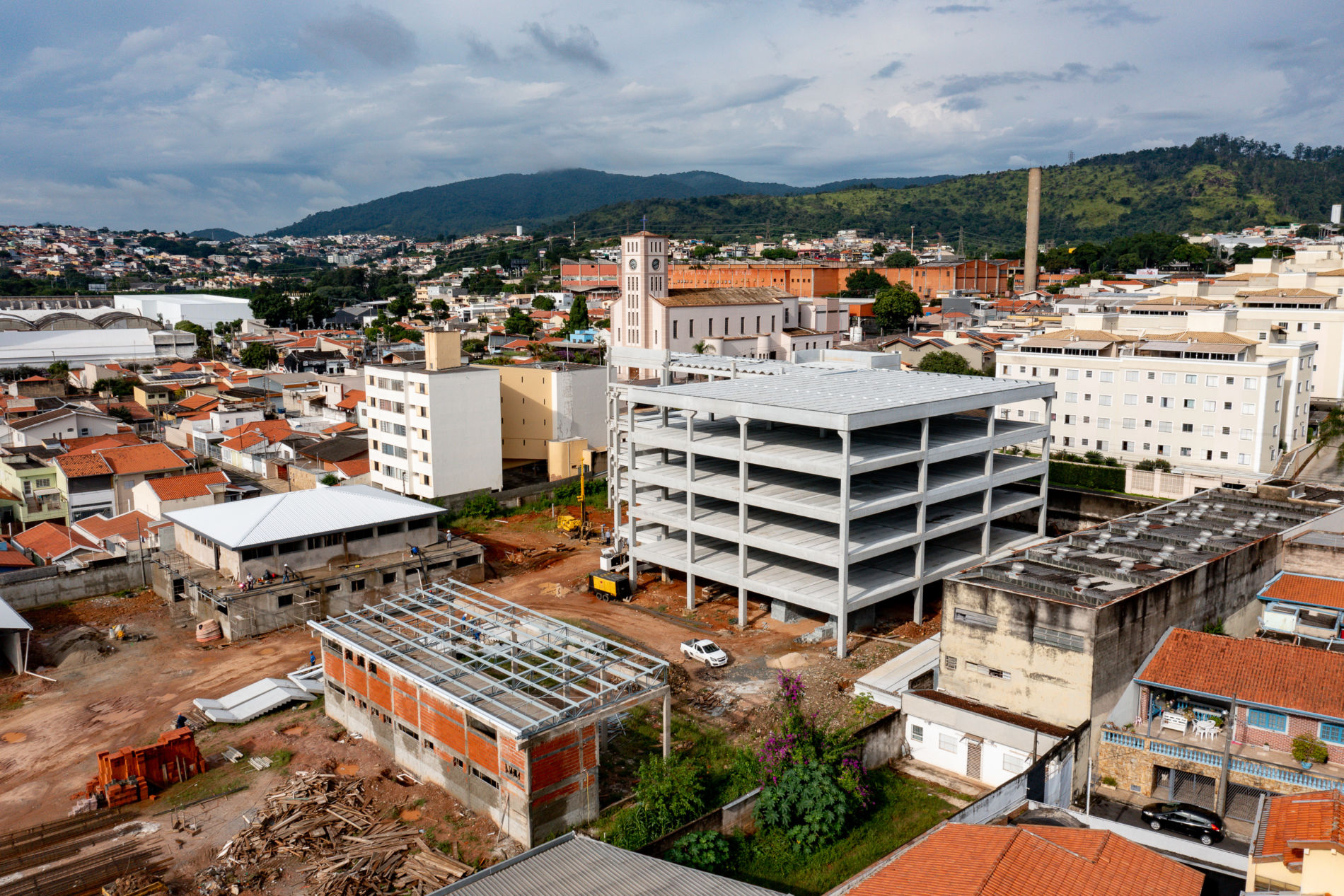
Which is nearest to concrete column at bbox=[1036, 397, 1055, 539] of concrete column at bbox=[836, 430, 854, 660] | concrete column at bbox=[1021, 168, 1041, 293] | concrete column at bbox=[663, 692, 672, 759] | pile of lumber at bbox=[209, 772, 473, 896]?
concrete column at bbox=[836, 430, 854, 660]

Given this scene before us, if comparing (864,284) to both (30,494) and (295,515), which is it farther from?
(30,494)

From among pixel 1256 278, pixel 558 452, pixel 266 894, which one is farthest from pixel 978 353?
pixel 266 894

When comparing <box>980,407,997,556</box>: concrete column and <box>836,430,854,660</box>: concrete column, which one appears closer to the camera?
<box>836,430,854,660</box>: concrete column

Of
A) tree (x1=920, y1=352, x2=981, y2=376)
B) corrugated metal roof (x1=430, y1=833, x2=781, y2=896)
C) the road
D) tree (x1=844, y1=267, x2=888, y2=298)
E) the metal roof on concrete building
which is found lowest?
the road

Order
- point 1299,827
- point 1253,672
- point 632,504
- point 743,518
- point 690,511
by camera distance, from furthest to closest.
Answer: point 632,504 < point 690,511 < point 743,518 < point 1253,672 < point 1299,827

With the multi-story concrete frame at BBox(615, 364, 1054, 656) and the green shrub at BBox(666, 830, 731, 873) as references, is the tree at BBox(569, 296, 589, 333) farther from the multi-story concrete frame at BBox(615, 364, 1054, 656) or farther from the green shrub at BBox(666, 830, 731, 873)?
the green shrub at BBox(666, 830, 731, 873)

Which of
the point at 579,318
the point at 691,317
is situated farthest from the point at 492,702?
the point at 579,318
